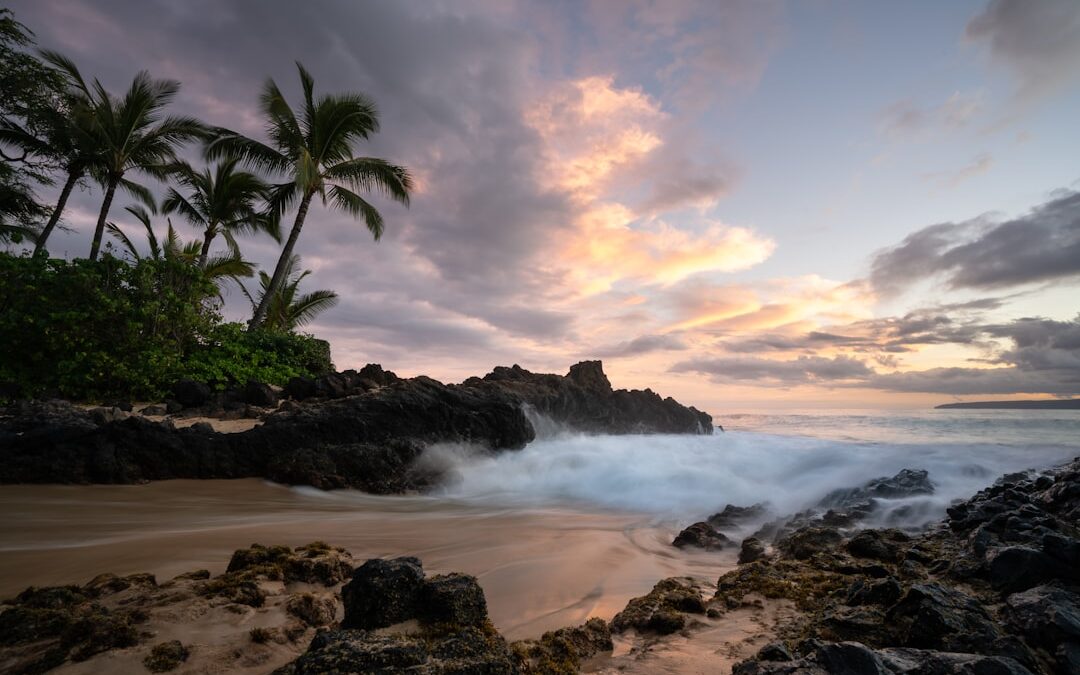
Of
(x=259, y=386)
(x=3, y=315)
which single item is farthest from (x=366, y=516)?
(x=3, y=315)

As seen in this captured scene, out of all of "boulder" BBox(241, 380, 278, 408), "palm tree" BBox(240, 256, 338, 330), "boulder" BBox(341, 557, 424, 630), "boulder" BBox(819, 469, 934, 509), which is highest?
"palm tree" BBox(240, 256, 338, 330)

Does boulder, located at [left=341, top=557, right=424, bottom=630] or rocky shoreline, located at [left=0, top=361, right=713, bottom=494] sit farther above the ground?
rocky shoreline, located at [left=0, top=361, right=713, bottom=494]

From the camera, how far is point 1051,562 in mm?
3496

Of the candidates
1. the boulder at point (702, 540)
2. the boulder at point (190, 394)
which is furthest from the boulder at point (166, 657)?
the boulder at point (190, 394)

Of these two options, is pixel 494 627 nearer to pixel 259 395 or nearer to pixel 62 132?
pixel 259 395

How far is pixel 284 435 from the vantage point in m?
8.77

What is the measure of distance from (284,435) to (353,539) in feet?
13.6

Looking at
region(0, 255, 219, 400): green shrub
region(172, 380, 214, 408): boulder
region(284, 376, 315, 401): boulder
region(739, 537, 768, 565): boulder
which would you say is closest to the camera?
region(739, 537, 768, 565): boulder

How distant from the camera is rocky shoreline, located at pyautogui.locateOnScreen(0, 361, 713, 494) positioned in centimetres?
699

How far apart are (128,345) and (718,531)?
43.4 ft

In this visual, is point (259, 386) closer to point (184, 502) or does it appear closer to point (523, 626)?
point (184, 502)

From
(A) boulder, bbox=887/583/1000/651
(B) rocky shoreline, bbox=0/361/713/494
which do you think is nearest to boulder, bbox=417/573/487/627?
(A) boulder, bbox=887/583/1000/651

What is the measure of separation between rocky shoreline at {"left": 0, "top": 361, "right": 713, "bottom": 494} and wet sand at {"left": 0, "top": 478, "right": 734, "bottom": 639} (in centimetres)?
35

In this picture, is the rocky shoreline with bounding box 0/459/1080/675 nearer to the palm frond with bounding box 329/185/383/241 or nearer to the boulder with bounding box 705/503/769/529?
the boulder with bounding box 705/503/769/529
